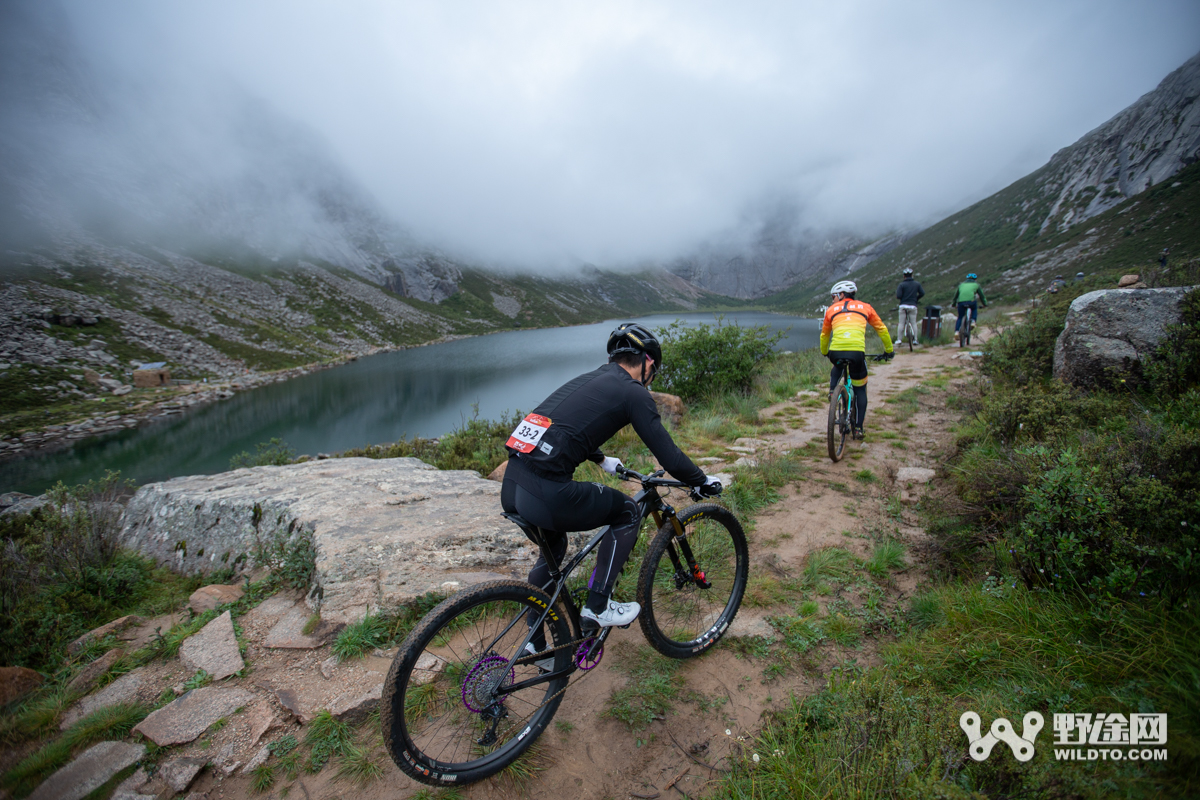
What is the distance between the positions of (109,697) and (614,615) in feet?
11.6

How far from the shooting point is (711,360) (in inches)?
Result: 496

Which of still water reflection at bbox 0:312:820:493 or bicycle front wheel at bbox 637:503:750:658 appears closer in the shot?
bicycle front wheel at bbox 637:503:750:658

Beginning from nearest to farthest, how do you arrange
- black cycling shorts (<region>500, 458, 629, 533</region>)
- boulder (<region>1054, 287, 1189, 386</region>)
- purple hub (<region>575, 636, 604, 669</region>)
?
black cycling shorts (<region>500, 458, 629, 533</region>)
purple hub (<region>575, 636, 604, 669</region>)
boulder (<region>1054, 287, 1189, 386</region>)

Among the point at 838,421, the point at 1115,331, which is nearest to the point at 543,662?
the point at 838,421

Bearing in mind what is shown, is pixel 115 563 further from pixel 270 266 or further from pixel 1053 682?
pixel 270 266

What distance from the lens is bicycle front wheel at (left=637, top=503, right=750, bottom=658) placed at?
337 centimetres

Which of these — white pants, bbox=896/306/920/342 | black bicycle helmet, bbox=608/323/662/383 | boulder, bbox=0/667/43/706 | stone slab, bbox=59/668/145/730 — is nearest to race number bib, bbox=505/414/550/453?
black bicycle helmet, bbox=608/323/662/383

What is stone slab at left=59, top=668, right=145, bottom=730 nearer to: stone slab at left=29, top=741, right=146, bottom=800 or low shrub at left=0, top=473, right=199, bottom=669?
stone slab at left=29, top=741, right=146, bottom=800

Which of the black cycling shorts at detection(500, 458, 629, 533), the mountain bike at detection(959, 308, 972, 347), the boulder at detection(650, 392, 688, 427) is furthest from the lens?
the mountain bike at detection(959, 308, 972, 347)

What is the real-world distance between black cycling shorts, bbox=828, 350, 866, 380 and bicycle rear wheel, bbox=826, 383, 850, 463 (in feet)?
0.95

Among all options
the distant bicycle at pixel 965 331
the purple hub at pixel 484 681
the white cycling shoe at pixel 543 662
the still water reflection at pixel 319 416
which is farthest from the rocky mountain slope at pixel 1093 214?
the purple hub at pixel 484 681

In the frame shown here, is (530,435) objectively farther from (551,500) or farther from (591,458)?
(591,458)

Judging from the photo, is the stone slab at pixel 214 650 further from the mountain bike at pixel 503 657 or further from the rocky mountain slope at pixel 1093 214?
the rocky mountain slope at pixel 1093 214

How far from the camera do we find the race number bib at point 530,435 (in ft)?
8.65
